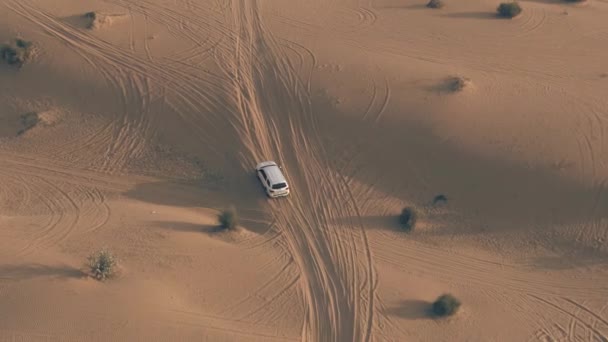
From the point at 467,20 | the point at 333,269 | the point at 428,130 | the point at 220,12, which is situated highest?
the point at 220,12

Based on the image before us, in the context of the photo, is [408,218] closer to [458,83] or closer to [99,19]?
[458,83]

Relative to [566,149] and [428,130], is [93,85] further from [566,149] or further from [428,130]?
[566,149]

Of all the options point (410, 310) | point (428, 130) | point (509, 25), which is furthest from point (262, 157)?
point (509, 25)

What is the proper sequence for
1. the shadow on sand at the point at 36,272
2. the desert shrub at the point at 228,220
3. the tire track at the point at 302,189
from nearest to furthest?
the shadow on sand at the point at 36,272, the tire track at the point at 302,189, the desert shrub at the point at 228,220

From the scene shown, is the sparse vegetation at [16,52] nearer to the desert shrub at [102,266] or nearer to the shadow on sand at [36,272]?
the shadow on sand at [36,272]

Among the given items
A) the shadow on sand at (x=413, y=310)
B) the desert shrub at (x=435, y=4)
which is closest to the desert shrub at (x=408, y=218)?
the shadow on sand at (x=413, y=310)

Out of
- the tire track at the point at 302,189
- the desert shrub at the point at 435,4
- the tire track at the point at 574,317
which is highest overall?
the desert shrub at the point at 435,4

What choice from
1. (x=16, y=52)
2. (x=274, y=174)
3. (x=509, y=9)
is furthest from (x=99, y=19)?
(x=509, y=9)
